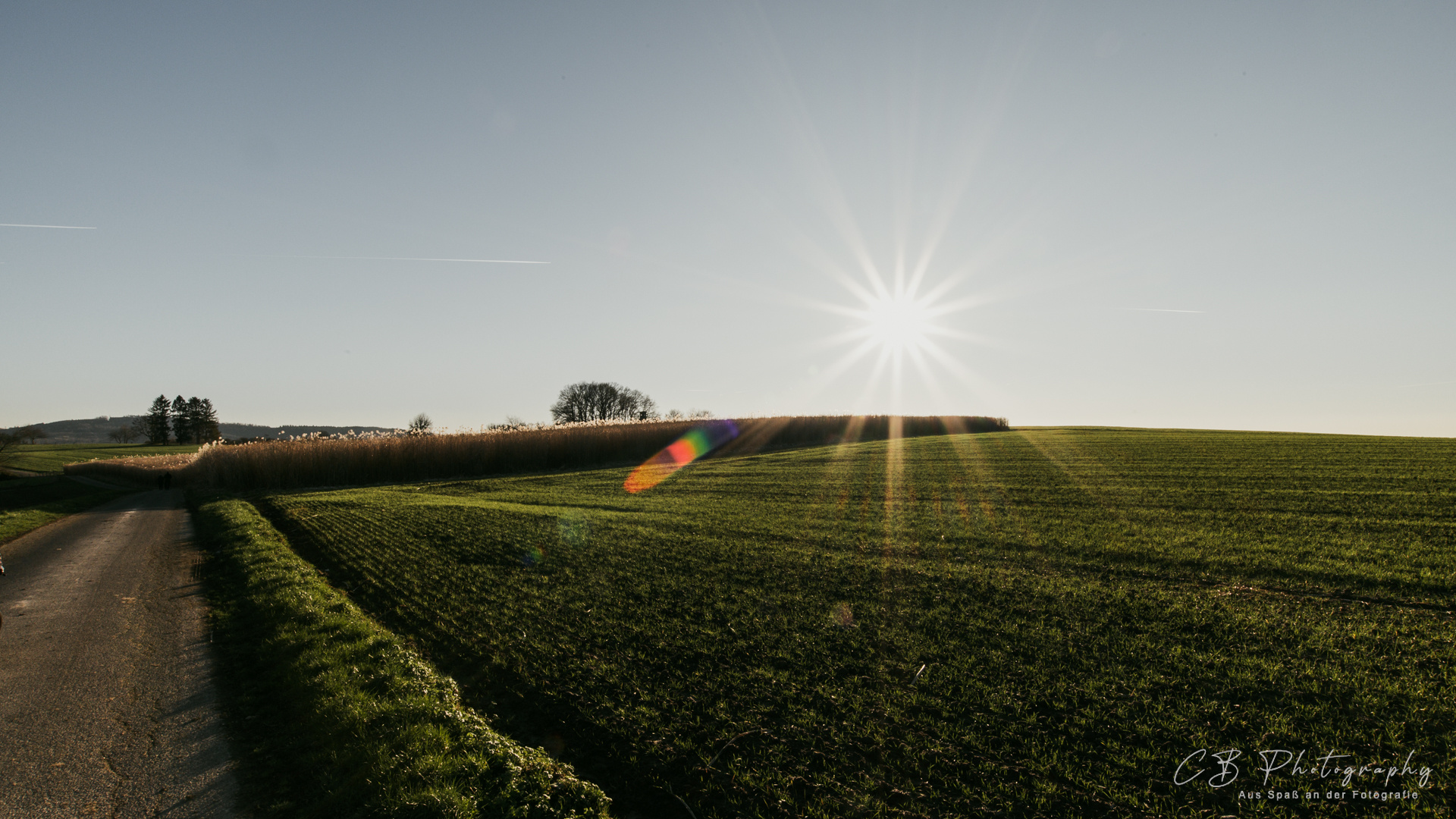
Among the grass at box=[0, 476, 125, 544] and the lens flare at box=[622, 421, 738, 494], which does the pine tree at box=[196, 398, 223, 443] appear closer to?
the grass at box=[0, 476, 125, 544]

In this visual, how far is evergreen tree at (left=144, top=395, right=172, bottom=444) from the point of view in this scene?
101 metres

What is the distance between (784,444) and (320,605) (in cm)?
3523

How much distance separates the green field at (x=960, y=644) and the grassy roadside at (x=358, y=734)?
351 mm

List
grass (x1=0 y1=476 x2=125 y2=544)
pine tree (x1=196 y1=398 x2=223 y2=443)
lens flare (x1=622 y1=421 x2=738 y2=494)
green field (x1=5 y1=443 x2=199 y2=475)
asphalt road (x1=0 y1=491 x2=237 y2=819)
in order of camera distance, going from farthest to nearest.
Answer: pine tree (x1=196 y1=398 x2=223 y2=443), green field (x1=5 y1=443 x2=199 y2=475), lens flare (x1=622 y1=421 x2=738 y2=494), grass (x1=0 y1=476 x2=125 y2=544), asphalt road (x1=0 y1=491 x2=237 y2=819)

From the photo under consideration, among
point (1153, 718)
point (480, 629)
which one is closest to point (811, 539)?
point (480, 629)

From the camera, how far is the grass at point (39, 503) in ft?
60.2

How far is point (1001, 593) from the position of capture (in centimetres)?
706

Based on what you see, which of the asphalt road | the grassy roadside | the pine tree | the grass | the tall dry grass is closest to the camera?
the grassy roadside

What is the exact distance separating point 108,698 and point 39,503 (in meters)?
32.7

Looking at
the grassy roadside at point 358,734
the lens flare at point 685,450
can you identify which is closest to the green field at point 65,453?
the lens flare at point 685,450

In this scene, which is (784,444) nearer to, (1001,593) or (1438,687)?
(1001,593)

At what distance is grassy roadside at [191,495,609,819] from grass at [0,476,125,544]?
15632mm
